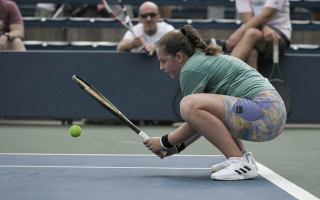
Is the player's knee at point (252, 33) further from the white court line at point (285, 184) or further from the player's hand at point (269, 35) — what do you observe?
the white court line at point (285, 184)

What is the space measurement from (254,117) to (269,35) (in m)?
3.97

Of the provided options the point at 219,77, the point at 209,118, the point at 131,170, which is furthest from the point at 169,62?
the point at 131,170

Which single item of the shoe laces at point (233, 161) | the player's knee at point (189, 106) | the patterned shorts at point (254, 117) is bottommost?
the shoe laces at point (233, 161)

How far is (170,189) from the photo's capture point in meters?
4.21

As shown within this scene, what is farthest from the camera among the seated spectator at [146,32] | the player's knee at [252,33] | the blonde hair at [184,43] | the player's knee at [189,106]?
the seated spectator at [146,32]

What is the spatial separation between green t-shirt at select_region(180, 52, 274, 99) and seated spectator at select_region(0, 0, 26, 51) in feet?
16.6

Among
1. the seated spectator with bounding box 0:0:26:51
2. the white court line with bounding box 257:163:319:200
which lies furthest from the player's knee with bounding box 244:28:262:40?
the white court line with bounding box 257:163:319:200

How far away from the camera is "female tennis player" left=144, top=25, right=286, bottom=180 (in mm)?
4578

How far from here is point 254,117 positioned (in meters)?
4.66

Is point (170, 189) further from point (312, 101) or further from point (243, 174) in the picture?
point (312, 101)

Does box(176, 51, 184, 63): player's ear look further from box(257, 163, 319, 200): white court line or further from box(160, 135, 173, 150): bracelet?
box(257, 163, 319, 200): white court line

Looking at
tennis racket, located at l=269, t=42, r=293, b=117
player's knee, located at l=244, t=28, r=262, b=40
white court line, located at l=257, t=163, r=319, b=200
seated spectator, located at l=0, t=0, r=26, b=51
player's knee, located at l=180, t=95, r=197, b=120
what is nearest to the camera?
white court line, located at l=257, t=163, r=319, b=200

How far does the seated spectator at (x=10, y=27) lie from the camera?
931 cm

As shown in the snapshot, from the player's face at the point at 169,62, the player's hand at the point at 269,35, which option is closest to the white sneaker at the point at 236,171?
the player's face at the point at 169,62
